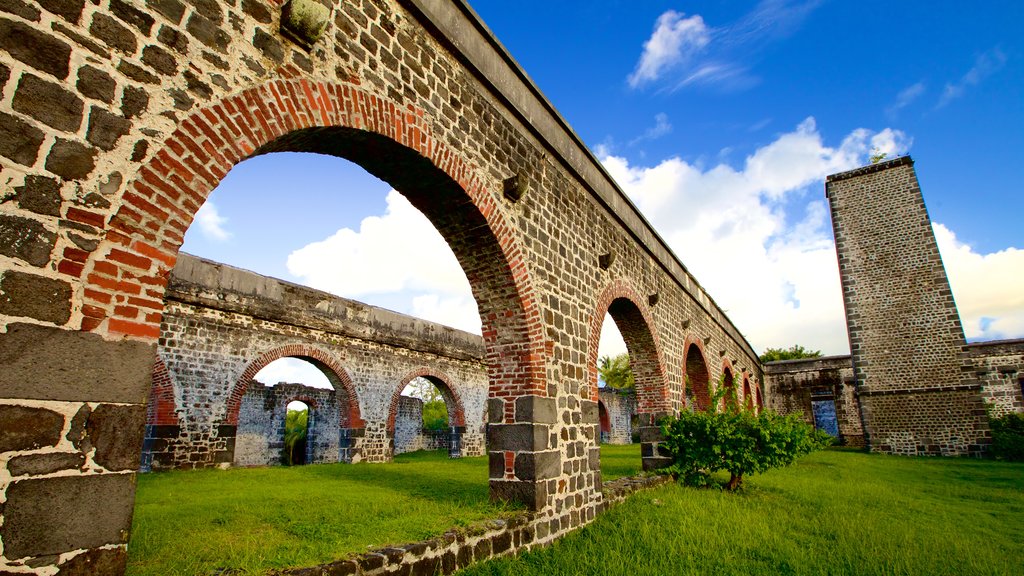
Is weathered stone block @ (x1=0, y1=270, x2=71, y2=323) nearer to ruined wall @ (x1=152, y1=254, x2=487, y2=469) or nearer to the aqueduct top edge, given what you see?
the aqueduct top edge

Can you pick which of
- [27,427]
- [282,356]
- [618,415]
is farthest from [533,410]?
[618,415]

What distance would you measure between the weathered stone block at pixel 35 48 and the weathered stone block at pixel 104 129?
0.20 m

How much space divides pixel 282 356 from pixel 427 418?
52.6 feet

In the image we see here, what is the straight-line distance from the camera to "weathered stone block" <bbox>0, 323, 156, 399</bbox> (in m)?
2.04

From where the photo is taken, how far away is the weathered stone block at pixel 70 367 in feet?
6.69

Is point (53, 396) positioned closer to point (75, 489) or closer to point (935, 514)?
point (75, 489)

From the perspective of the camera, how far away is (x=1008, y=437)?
15.8 meters

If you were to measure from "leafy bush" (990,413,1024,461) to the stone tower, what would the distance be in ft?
1.16

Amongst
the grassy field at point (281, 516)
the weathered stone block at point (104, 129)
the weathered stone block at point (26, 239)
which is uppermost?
the weathered stone block at point (104, 129)

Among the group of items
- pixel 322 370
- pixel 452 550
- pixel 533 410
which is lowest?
pixel 452 550

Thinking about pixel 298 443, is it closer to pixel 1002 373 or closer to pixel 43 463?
pixel 43 463

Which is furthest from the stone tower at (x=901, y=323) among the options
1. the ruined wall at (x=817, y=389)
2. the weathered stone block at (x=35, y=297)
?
the weathered stone block at (x=35, y=297)

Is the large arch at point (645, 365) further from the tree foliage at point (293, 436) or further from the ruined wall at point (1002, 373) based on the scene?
the ruined wall at point (1002, 373)

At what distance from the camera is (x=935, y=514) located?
7.02 m
